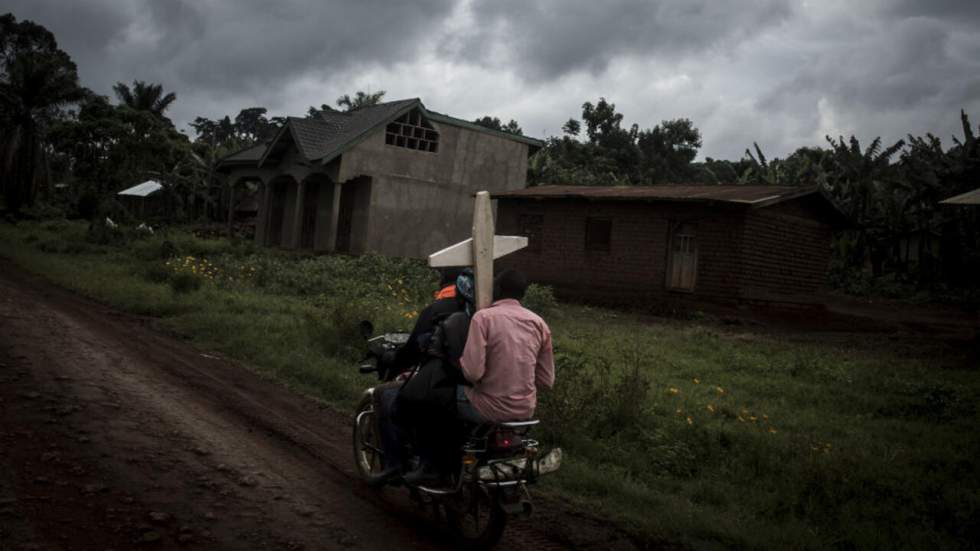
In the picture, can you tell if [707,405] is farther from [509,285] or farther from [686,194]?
[686,194]

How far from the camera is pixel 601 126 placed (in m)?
53.1

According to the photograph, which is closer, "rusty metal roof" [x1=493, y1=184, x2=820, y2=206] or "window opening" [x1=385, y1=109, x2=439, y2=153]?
"rusty metal roof" [x1=493, y1=184, x2=820, y2=206]

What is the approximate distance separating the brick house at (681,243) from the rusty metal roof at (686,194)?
0.10 feet

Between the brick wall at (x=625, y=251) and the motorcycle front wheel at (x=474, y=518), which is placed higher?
the brick wall at (x=625, y=251)

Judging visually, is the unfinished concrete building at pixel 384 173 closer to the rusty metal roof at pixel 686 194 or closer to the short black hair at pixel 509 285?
the rusty metal roof at pixel 686 194

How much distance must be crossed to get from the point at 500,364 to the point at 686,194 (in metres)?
17.6

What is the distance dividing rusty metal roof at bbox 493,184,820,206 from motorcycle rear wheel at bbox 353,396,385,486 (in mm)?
15298

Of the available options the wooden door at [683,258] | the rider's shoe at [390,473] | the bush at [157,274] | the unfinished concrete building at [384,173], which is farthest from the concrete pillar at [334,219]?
the rider's shoe at [390,473]

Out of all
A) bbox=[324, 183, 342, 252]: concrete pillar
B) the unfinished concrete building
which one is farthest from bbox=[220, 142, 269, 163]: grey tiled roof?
A: bbox=[324, 183, 342, 252]: concrete pillar

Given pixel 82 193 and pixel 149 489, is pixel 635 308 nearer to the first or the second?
pixel 149 489

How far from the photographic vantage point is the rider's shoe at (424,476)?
4922mm

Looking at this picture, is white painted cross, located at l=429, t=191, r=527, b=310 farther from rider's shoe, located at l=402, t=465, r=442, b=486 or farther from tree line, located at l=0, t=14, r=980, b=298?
tree line, located at l=0, t=14, r=980, b=298

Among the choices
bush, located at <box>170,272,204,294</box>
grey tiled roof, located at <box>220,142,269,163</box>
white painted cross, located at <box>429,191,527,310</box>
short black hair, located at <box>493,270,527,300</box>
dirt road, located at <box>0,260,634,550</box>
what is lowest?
dirt road, located at <box>0,260,634,550</box>

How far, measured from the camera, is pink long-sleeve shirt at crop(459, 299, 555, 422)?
4594 millimetres
